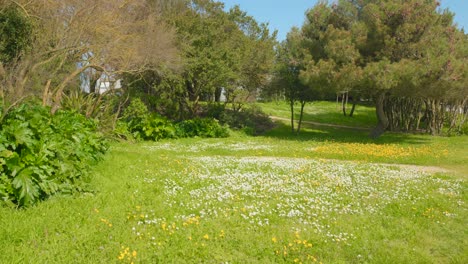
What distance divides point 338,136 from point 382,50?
5804 mm

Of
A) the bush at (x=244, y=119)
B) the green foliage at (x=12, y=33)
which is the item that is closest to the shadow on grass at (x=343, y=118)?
the bush at (x=244, y=119)

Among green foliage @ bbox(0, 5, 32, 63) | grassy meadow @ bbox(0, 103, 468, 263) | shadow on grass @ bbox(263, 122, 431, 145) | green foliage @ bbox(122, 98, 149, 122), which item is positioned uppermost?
green foliage @ bbox(0, 5, 32, 63)

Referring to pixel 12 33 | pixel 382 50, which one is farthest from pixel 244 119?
pixel 12 33

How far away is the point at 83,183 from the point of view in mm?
7125

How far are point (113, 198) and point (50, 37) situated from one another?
1039cm

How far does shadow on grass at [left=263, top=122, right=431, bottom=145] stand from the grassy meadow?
927 cm

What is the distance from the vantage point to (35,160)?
601 centimetres

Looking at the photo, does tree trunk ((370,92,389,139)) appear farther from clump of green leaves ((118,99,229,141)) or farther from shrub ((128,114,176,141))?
shrub ((128,114,176,141))

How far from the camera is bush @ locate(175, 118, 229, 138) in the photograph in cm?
2008

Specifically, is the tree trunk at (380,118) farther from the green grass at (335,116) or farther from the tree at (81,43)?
the tree at (81,43)

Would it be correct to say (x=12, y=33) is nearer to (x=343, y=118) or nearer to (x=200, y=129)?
(x=200, y=129)

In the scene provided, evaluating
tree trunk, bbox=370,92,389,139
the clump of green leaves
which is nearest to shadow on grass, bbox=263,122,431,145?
tree trunk, bbox=370,92,389,139

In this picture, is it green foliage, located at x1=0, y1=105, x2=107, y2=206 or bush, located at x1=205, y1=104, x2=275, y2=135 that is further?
bush, located at x1=205, y1=104, x2=275, y2=135

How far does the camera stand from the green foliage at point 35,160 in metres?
5.69
